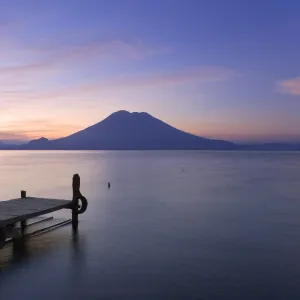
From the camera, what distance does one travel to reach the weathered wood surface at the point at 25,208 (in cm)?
1930

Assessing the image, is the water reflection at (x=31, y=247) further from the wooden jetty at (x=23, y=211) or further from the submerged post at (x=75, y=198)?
the submerged post at (x=75, y=198)

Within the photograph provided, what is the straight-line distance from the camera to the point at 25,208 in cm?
2217

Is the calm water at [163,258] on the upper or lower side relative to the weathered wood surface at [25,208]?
lower

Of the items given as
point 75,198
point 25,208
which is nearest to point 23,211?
point 25,208

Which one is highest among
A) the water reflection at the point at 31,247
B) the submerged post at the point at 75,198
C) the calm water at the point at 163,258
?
the submerged post at the point at 75,198

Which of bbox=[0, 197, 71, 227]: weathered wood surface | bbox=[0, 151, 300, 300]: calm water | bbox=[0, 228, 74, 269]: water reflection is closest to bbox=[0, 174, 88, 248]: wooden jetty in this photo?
bbox=[0, 197, 71, 227]: weathered wood surface

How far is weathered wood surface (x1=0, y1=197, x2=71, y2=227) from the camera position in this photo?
19.3 metres

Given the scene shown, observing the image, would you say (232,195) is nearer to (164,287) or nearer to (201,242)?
(201,242)

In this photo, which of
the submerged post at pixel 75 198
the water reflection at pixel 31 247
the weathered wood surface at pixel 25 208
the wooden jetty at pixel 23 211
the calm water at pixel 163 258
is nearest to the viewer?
the calm water at pixel 163 258

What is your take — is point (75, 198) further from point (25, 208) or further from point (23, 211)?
point (23, 211)

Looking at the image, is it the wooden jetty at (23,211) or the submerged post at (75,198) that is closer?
the wooden jetty at (23,211)

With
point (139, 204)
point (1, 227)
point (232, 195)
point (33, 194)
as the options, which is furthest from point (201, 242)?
point (33, 194)

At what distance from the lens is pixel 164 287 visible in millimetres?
16297

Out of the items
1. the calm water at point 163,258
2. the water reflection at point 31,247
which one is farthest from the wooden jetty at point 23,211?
the calm water at point 163,258
